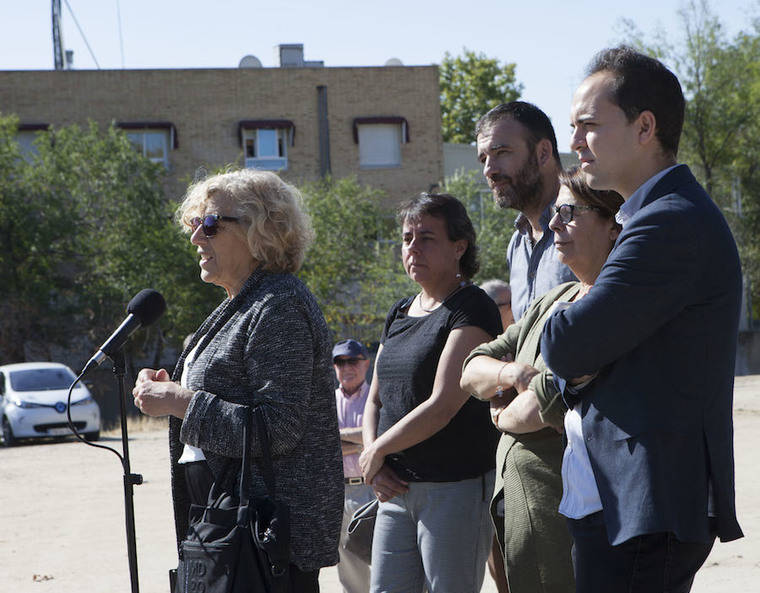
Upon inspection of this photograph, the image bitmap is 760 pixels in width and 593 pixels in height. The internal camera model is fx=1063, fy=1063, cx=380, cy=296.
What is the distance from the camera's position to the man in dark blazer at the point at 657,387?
2.56 metres

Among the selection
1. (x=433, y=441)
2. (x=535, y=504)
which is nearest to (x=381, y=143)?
(x=433, y=441)

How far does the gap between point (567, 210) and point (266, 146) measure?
41.5 m

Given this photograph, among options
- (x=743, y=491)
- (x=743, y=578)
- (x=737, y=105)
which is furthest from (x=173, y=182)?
(x=743, y=578)

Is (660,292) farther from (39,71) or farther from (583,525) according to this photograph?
(39,71)

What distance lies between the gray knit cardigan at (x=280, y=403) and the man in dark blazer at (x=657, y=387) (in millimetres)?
1243

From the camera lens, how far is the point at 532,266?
4547 mm

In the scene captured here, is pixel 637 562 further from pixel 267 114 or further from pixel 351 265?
pixel 267 114

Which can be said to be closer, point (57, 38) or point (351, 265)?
point (351, 265)

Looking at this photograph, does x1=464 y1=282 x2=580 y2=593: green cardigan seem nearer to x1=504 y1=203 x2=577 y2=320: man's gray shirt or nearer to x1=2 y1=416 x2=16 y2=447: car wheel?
x1=504 y1=203 x2=577 y2=320: man's gray shirt

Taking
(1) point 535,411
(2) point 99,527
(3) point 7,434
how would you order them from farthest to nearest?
(3) point 7,434 → (2) point 99,527 → (1) point 535,411

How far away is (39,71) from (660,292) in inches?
1719

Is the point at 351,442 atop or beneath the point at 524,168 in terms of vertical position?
beneath

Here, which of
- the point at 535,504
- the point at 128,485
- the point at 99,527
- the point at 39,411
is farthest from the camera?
the point at 39,411

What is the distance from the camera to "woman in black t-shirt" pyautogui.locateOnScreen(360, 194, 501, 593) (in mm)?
4387
